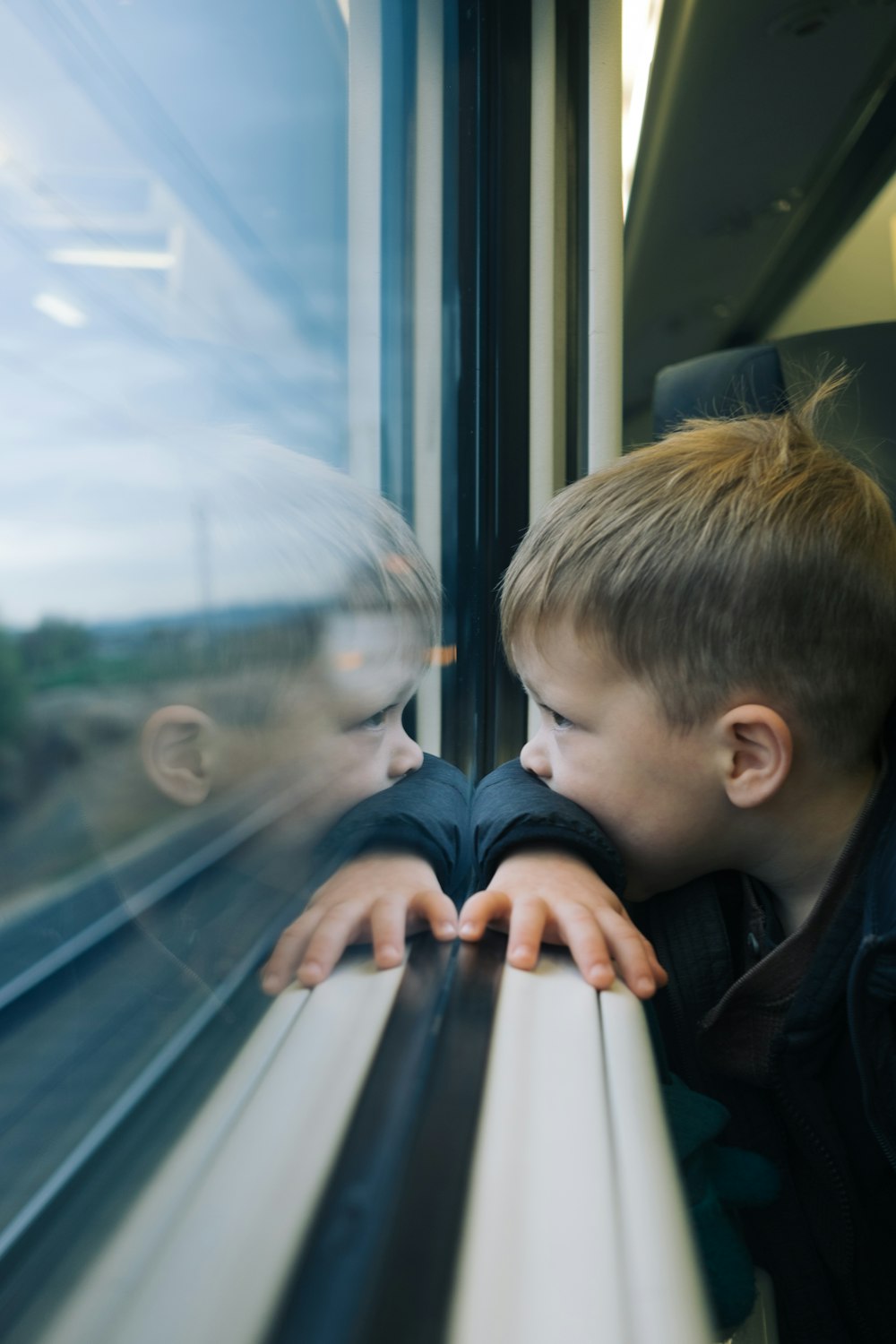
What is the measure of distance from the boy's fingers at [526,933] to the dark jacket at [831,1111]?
0.12 meters

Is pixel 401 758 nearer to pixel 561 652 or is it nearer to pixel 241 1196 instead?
pixel 561 652

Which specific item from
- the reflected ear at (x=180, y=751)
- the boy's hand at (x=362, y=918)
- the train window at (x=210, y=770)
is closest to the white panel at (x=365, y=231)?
the train window at (x=210, y=770)

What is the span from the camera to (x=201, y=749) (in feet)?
1.53

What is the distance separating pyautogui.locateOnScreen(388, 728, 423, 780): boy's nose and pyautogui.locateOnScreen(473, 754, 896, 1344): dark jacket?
103mm

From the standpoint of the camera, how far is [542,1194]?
16.5 inches

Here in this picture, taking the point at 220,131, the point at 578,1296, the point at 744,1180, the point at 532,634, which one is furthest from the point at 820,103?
the point at 578,1296

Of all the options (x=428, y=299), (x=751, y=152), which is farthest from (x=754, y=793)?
(x=751, y=152)

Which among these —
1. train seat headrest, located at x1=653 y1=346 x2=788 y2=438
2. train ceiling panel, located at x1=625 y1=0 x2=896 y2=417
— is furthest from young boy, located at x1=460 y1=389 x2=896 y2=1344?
train ceiling panel, located at x1=625 y1=0 x2=896 y2=417

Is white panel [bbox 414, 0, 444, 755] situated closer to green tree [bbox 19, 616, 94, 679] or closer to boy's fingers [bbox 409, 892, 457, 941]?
boy's fingers [bbox 409, 892, 457, 941]

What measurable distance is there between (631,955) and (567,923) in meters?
0.05

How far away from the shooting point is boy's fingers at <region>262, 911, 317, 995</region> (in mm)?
551

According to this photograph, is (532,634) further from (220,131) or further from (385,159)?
(385,159)

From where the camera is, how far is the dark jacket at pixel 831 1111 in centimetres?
68

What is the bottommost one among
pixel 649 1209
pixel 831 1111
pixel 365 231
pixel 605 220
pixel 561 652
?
pixel 831 1111
